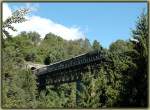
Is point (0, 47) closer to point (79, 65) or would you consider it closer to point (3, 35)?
point (3, 35)

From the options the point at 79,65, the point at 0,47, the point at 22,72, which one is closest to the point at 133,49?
the point at 0,47

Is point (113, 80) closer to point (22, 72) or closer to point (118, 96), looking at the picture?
point (118, 96)

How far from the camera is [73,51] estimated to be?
83.2 m

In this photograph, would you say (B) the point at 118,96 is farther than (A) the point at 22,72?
No

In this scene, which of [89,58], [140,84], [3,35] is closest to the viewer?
[3,35]

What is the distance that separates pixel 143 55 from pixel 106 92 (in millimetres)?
2622

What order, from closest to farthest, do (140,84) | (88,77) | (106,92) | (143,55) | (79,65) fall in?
(140,84), (143,55), (106,92), (88,77), (79,65)

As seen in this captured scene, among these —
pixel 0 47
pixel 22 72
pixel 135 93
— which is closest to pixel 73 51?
pixel 22 72

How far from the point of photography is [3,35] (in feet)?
25.5

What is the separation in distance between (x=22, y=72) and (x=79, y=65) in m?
18.3

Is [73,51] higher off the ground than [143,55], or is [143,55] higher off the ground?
[73,51]

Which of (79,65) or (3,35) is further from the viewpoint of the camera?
(79,65)

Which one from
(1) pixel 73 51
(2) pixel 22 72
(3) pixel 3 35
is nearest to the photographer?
(3) pixel 3 35

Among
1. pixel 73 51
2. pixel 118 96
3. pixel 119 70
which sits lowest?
pixel 118 96
